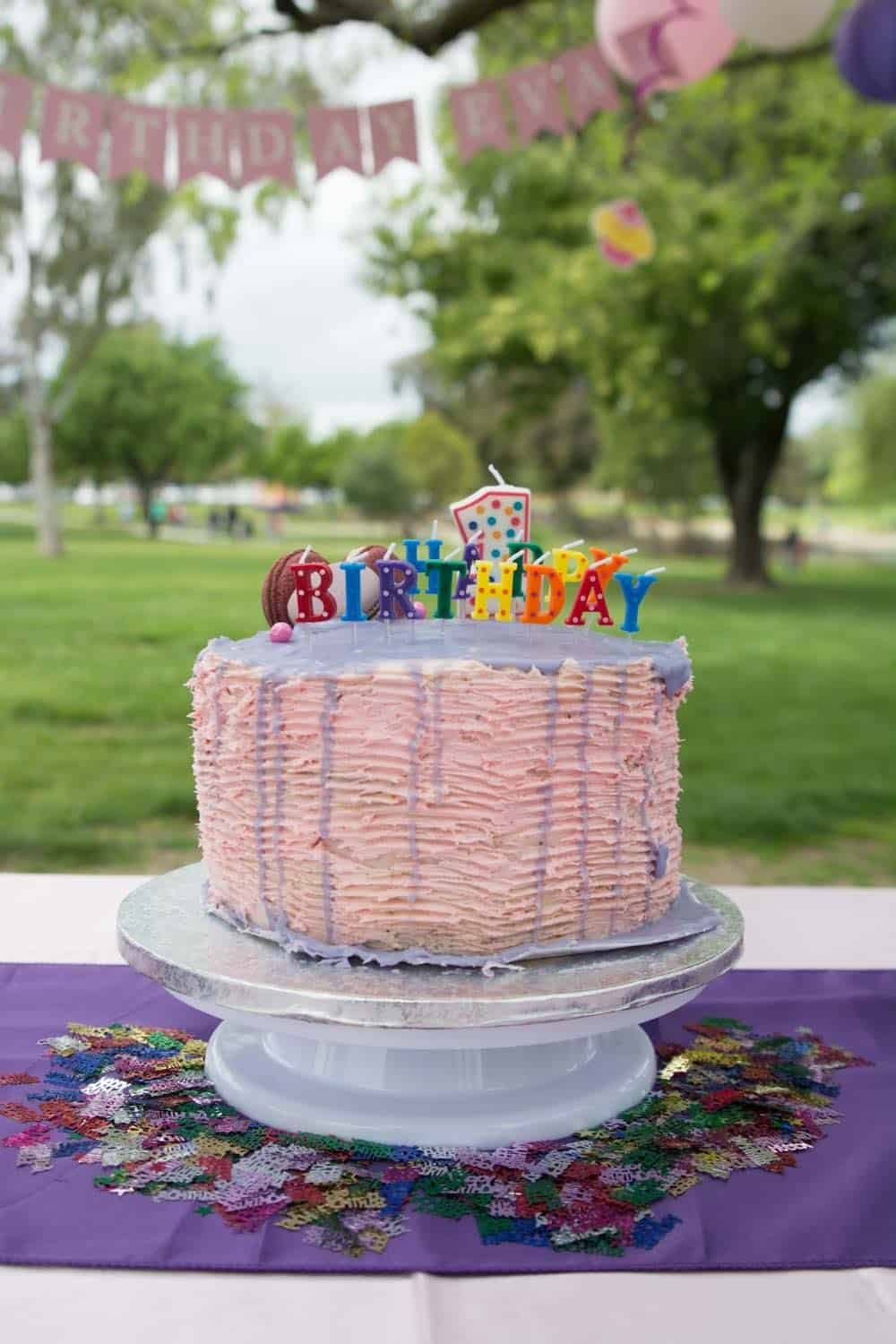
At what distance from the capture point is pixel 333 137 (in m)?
3.36

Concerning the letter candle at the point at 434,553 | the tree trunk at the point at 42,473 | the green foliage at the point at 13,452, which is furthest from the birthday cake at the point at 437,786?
the green foliage at the point at 13,452

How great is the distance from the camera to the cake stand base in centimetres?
182

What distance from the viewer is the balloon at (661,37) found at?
3.16 meters

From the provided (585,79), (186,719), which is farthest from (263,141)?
(186,719)

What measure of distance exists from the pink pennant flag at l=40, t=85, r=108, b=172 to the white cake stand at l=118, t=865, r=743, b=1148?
1951 mm

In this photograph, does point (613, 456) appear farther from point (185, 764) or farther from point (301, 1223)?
point (301, 1223)

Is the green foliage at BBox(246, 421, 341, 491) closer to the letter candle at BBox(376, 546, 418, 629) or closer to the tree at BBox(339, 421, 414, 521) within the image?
the tree at BBox(339, 421, 414, 521)

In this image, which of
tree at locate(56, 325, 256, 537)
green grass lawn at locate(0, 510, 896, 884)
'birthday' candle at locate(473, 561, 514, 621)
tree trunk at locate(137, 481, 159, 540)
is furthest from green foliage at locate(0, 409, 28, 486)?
'birthday' candle at locate(473, 561, 514, 621)

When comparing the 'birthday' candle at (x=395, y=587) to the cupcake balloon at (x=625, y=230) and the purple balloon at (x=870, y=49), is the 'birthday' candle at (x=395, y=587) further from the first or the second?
the cupcake balloon at (x=625, y=230)

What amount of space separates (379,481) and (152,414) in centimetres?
378

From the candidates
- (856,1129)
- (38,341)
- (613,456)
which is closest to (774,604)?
(613,456)

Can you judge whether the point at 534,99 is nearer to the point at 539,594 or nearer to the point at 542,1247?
the point at 539,594

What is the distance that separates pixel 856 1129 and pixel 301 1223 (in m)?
0.79

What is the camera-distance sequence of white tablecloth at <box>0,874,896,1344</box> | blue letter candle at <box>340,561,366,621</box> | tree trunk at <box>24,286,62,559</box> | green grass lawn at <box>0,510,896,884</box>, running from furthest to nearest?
tree trunk at <box>24,286,62,559</box> < green grass lawn at <box>0,510,896,884</box> < blue letter candle at <box>340,561,366,621</box> < white tablecloth at <box>0,874,896,1344</box>
